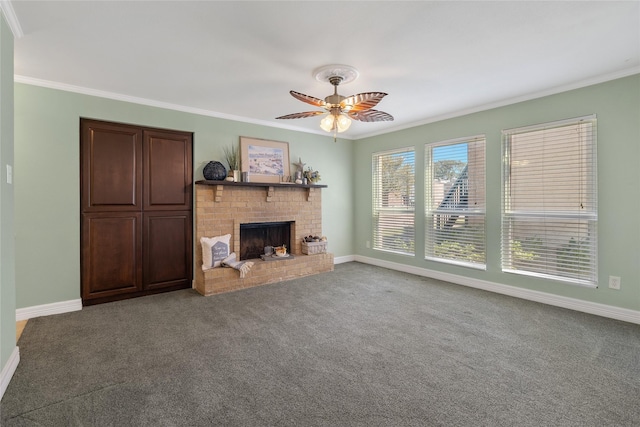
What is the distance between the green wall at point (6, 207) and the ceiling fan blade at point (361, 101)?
2.53 m

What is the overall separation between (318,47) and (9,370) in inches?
128

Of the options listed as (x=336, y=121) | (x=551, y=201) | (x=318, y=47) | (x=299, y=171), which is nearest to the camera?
(x=318, y=47)

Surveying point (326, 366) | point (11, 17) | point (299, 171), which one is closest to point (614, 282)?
point (326, 366)

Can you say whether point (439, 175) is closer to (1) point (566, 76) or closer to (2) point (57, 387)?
(1) point (566, 76)

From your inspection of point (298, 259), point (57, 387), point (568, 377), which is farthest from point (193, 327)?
point (568, 377)

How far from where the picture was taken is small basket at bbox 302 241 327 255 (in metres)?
5.11

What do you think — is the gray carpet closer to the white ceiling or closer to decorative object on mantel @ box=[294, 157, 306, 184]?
decorative object on mantel @ box=[294, 157, 306, 184]

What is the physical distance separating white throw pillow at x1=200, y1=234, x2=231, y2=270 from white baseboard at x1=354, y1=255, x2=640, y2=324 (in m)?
2.93

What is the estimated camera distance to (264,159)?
16.3 ft

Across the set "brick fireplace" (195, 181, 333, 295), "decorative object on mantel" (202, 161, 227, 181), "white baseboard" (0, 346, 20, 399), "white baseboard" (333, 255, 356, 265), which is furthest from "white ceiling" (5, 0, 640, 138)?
"white baseboard" (333, 255, 356, 265)

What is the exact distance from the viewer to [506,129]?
3.99 meters

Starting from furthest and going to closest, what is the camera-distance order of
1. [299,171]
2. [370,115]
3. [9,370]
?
[299,171], [370,115], [9,370]

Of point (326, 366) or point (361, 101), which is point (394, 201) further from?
point (326, 366)

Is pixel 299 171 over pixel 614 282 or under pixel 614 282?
over
